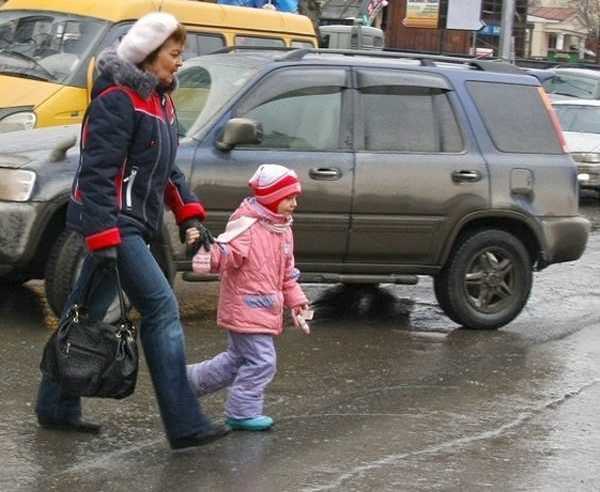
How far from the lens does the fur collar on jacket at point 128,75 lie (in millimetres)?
5855

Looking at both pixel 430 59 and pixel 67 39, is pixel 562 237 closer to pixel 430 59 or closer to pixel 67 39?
pixel 430 59

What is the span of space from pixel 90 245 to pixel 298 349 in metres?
3.08

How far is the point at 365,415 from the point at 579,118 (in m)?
15.7

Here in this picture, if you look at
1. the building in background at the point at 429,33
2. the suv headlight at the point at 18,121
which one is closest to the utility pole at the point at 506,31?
the suv headlight at the point at 18,121

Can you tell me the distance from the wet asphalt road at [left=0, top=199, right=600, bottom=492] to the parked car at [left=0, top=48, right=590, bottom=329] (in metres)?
0.44

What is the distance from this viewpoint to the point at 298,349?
8.69m

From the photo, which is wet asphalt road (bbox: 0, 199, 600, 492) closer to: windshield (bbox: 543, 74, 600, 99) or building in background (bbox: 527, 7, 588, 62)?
windshield (bbox: 543, 74, 600, 99)

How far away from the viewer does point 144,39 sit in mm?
5938

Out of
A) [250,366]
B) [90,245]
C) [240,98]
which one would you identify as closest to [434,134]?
[240,98]

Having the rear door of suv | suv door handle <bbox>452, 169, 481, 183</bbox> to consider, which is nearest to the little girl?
the rear door of suv

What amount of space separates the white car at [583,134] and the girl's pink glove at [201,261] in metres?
13.7

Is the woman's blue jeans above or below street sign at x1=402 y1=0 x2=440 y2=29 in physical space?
Result: above

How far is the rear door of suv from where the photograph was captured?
365 inches

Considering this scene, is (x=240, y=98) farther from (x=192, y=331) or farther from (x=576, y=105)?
(x=576, y=105)
